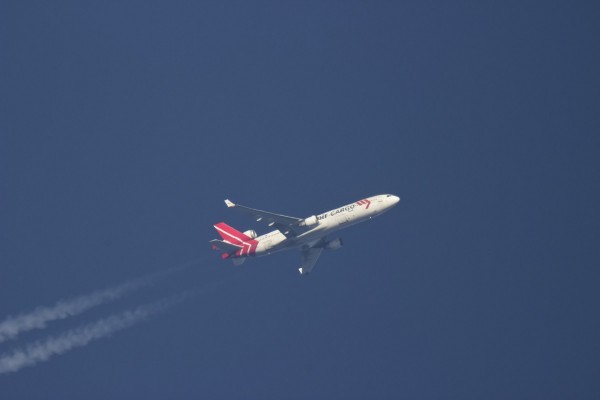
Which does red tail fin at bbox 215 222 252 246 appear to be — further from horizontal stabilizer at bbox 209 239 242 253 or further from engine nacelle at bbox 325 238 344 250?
engine nacelle at bbox 325 238 344 250

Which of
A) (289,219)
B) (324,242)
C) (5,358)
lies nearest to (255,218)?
Result: (289,219)

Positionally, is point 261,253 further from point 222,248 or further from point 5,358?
point 5,358

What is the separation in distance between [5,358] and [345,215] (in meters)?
43.0

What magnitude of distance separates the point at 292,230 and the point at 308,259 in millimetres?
11235

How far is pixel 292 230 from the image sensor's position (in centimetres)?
11444

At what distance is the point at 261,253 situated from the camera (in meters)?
116

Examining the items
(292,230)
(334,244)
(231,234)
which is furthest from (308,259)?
(231,234)

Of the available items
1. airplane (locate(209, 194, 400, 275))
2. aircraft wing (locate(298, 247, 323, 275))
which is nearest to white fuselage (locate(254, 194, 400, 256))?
airplane (locate(209, 194, 400, 275))

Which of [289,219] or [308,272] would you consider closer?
[289,219]

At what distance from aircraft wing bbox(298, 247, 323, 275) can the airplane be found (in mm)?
6985

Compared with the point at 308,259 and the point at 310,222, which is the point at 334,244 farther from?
the point at 310,222

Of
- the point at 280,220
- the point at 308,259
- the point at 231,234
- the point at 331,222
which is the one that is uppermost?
the point at 231,234

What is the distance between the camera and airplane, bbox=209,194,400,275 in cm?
11400

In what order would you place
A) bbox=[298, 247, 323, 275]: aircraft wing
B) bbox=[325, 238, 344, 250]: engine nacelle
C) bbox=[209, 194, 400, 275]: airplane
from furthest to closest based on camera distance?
bbox=[298, 247, 323, 275]: aircraft wing → bbox=[325, 238, 344, 250]: engine nacelle → bbox=[209, 194, 400, 275]: airplane
